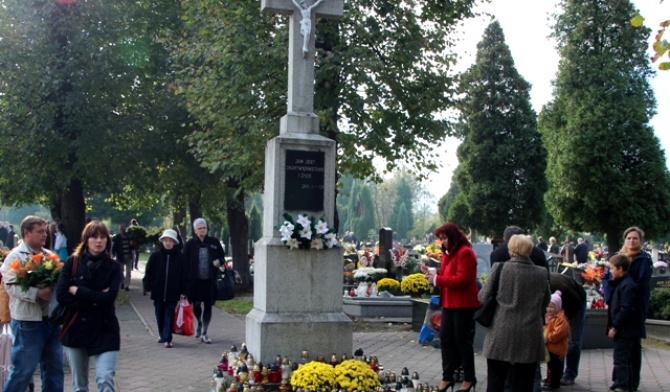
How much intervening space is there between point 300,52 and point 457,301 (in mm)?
3320

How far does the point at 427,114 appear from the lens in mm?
17000

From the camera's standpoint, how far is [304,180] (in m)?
8.34

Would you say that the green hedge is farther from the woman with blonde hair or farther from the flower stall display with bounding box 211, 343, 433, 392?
the flower stall display with bounding box 211, 343, 433, 392

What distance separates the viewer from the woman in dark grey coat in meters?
7.21

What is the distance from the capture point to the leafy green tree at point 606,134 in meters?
34.2

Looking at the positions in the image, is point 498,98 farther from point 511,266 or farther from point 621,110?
point 511,266

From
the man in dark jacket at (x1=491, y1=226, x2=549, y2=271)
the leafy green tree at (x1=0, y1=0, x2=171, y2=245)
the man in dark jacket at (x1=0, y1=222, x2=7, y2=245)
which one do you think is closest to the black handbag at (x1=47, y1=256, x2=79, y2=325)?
the man in dark jacket at (x1=491, y1=226, x2=549, y2=271)

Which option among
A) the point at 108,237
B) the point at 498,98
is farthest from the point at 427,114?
the point at 498,98

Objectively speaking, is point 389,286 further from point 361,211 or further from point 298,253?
point 361,211

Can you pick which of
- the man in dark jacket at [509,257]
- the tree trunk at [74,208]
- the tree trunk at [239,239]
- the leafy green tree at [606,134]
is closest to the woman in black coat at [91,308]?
the man in dark jacket at [509,257]

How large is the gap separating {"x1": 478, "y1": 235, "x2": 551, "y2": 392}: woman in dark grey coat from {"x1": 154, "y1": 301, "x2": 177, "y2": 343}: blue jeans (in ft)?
19.8

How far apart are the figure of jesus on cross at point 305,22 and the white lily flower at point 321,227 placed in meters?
1.93

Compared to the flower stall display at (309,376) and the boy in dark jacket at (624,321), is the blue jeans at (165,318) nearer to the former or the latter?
the flower stall display at (309,376)

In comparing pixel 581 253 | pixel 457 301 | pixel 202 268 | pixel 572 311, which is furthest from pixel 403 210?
pixel 457 301
